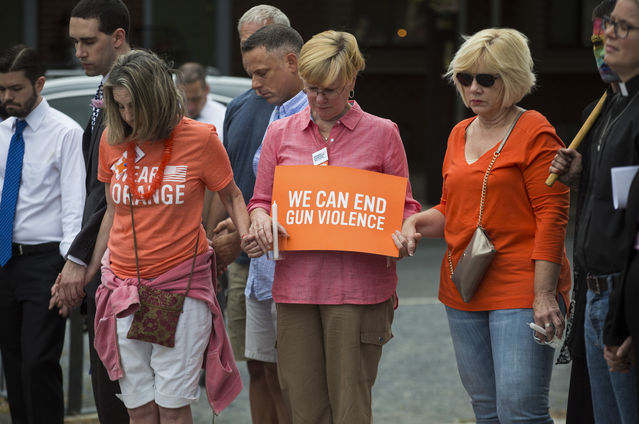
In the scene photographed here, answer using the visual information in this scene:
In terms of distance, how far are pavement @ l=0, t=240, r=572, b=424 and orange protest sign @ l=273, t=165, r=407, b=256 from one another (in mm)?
2398

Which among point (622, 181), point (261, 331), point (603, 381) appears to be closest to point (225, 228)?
point (261, 331)

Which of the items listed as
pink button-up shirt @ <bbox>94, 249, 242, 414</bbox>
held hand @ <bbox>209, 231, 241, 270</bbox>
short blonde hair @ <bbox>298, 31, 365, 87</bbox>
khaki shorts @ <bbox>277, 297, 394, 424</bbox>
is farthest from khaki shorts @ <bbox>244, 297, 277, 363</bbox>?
short blonde hair @ <bbox>298, 31, 365, 87</bbox>

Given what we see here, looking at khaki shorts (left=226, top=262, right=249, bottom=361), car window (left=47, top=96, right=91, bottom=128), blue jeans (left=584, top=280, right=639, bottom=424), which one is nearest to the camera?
blue jeans (left=584, top=280, right=639, bottom=424)

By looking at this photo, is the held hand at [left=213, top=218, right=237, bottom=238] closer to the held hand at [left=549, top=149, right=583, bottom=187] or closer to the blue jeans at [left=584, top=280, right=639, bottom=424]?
the held hand at [left=549, top=149, right=583, bottom=187]

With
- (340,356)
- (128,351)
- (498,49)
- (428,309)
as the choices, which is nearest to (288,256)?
(340,356)

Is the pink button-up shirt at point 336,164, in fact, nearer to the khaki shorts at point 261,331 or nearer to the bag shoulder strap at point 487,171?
the bag shoulder strap at point 487,171

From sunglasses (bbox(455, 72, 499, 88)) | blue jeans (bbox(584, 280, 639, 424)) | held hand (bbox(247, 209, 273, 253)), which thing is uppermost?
sunglasses (bbox(455, 72, 499, 88))

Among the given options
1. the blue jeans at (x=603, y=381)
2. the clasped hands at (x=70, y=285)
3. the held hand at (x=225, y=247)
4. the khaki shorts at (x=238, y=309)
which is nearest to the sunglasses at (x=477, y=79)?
the blue jeans at (x=603, y=381)

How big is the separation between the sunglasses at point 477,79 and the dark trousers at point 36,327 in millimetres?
2265

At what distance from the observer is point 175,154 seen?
3971 millimetres

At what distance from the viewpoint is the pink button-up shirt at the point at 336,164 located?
3.82 meters

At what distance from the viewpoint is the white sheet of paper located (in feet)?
9.89

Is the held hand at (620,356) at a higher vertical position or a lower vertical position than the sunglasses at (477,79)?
lower

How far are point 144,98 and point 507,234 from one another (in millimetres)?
1555
